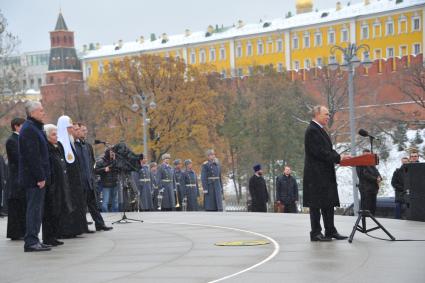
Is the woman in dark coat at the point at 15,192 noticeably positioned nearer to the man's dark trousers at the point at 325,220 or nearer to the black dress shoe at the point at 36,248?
the black dress shoe at the point at 36,248

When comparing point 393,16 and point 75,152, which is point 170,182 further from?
point 393,16

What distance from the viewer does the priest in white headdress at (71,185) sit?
15484 millimetres

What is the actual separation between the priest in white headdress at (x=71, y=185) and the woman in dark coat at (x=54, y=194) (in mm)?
681

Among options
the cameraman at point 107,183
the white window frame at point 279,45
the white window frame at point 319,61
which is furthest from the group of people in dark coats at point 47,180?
the white window frame at point 279,45

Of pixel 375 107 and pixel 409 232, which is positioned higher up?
pixel 375 107

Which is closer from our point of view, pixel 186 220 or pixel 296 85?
pixel 186 220

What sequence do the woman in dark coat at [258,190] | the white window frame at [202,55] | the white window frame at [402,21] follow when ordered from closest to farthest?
the woman in dark coat at [258,190], the white window frame at [402,21], the white window frame at [202,55]

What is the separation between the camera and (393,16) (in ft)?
357

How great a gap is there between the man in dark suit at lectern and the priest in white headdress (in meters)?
3.98

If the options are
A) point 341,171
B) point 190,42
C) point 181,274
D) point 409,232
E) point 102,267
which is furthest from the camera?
point 190,42

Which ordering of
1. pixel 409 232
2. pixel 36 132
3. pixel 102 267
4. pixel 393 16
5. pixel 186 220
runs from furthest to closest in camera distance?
pixel 393 16
pixel 186 220
pixel 409 232
pixel 36 132
pixel 102 267

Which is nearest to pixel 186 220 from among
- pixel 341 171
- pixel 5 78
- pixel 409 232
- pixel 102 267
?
pixel 409 232

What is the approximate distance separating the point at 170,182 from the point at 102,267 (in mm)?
15754

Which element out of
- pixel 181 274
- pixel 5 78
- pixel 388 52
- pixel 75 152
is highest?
pixel 388 52
